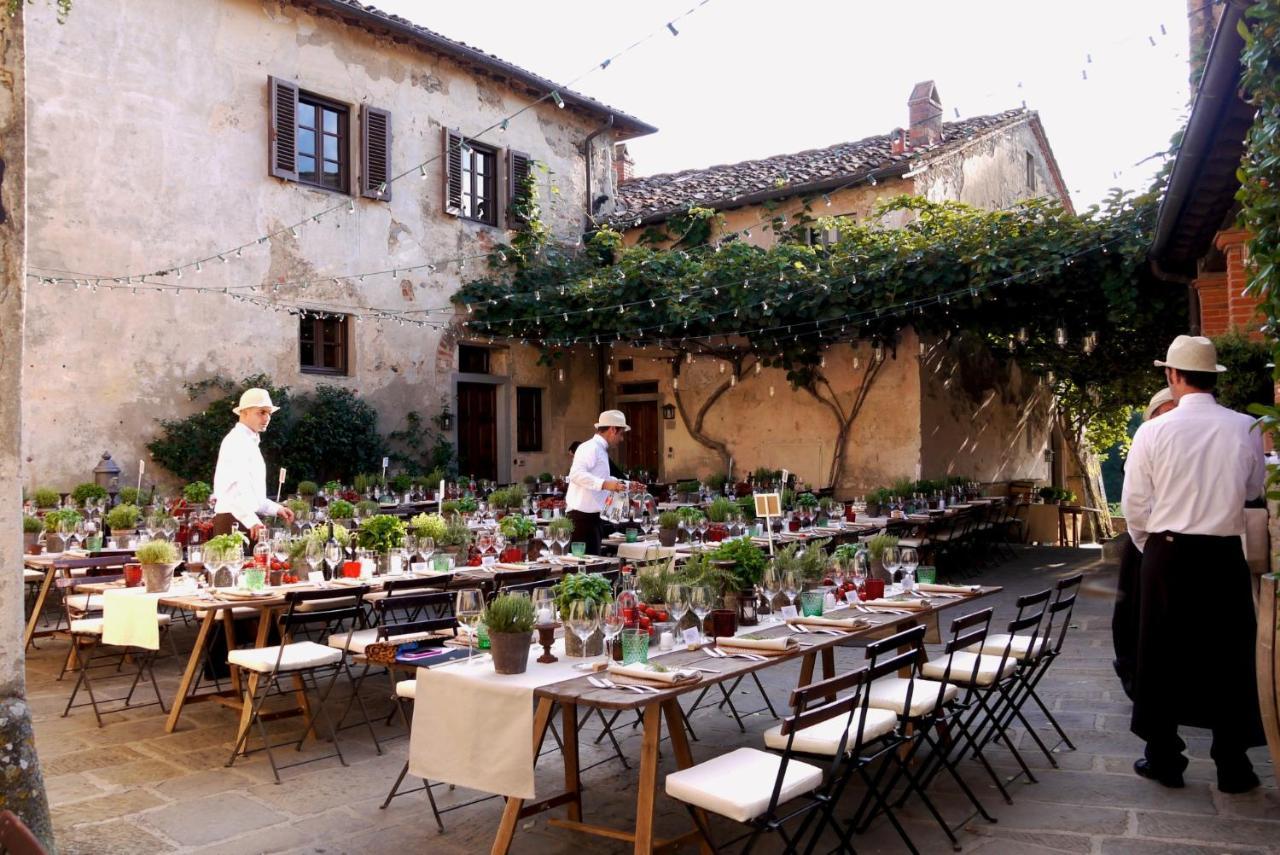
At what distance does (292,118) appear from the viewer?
1426cm

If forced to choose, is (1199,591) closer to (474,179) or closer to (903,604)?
(903,604)

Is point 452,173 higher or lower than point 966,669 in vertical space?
higher

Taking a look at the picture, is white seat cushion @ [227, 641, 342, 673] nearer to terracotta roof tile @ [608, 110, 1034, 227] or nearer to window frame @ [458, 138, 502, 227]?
window frame @ [458, 138, 502, 227]

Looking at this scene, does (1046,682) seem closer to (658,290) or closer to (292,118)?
(658,290)

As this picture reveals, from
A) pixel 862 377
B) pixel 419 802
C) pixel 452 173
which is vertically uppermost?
pixel 452 173

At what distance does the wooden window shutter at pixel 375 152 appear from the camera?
49.3 feet

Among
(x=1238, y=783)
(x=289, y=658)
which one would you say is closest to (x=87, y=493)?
(x=289, y=658)

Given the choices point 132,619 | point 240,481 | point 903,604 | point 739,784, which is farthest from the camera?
point 240,481

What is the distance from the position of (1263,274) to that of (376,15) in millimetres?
13468

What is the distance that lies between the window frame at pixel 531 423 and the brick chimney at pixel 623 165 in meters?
6.12

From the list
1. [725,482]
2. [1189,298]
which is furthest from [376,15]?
[1189,298]

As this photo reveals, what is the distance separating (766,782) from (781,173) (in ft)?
52.6

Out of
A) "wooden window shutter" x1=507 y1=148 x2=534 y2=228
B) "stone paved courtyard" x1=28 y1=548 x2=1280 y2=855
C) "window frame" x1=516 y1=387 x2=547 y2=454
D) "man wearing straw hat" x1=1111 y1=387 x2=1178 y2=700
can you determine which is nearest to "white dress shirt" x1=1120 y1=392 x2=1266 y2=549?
"man wearing straw hat" x1=1111 y1=387 x2=1178 y2=700

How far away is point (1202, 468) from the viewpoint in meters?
4.61
